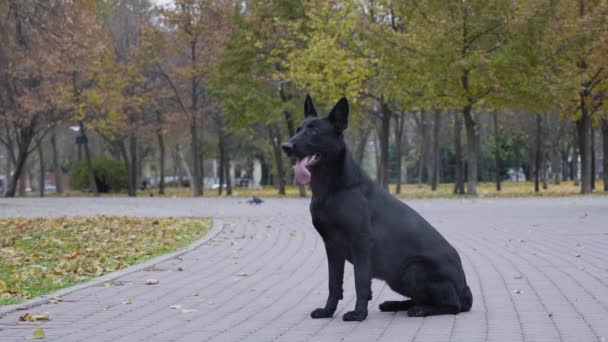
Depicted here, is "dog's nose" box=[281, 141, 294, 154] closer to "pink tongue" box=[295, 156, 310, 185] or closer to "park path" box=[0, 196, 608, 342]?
"pink tongue" box=[295, 156, 310, 185]

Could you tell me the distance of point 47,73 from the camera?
138 feet

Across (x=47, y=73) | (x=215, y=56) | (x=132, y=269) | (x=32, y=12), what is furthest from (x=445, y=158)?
(x=132, y=269)

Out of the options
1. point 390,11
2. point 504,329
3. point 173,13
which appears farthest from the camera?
point 173,13

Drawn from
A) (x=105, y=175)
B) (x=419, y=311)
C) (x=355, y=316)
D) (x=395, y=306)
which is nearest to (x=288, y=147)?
(x=355, y=316)

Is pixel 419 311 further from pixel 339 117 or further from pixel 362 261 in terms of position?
pixel 339 117

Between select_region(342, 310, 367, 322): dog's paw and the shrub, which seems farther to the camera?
the shrub

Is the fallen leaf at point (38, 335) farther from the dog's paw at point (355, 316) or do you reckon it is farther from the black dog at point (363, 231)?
the dog's paw at point (355, 316)

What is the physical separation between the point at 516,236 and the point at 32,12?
1383 centimetres

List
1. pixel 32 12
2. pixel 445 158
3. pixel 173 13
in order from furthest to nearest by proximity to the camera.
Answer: pixel 445 158, pixel 173 13, pixel 32 12

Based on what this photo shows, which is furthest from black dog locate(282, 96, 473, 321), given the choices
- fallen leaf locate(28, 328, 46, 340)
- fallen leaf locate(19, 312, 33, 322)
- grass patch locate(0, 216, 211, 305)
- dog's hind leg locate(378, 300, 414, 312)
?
grass patch locate(0, 216, 211, 305)

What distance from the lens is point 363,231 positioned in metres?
6.34

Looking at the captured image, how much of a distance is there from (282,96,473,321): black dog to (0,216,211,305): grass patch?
3.42 meters

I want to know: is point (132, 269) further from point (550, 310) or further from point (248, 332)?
point (550, 310)

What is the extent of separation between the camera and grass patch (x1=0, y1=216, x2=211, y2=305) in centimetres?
949
